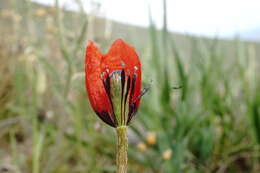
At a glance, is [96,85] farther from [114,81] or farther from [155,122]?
[155,122]

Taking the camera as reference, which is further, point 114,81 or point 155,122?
point 155,122

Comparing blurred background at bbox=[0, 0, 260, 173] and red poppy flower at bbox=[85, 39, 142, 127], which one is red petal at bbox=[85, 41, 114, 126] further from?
blurred background at bbox=[0, 0, 260, 173]

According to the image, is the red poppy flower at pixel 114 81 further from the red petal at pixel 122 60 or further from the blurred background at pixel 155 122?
the blurred background at pixel 155 122

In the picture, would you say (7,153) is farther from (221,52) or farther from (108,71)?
(108,71)

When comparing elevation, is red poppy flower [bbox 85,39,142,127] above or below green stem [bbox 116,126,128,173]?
above

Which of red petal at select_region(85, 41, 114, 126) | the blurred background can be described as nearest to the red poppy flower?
red petal at select_region(85, 41, 114, 126)

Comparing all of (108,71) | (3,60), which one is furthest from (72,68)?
(3,60)

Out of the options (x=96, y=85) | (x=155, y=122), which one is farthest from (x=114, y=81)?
(x=155, y=122)

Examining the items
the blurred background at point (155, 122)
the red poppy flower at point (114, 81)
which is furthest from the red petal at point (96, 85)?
the blurred background at point (155, 122)
